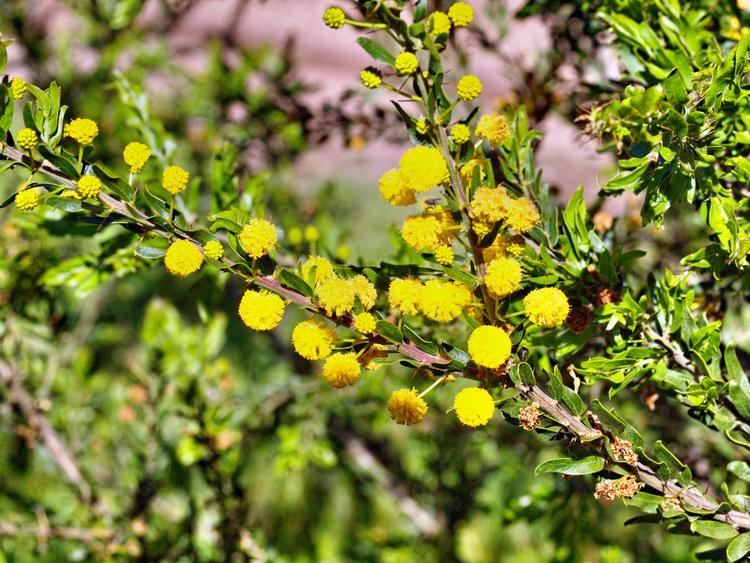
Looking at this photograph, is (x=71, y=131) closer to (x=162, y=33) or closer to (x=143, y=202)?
(x=143, y=202)

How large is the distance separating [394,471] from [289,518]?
0.63m

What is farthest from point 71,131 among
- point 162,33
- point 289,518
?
point 289,518

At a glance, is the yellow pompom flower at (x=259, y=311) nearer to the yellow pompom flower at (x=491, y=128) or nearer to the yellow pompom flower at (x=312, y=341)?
the yellow pompom flower at (x=312, y=341)

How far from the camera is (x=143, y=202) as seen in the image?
850 millimetres

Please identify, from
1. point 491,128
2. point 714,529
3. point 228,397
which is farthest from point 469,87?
point 228,397

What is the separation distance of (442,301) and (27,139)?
0.45 metres

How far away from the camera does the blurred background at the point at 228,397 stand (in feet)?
4.98

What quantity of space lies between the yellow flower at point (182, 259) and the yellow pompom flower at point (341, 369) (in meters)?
0.17

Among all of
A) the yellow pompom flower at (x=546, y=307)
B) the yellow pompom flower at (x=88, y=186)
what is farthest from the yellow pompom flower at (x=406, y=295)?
the yellow pompom flower at (x=88, y=186)

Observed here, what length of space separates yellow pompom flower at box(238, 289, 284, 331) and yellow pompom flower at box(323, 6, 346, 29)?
0.31 meters

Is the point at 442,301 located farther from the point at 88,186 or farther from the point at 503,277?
the point at 88,186

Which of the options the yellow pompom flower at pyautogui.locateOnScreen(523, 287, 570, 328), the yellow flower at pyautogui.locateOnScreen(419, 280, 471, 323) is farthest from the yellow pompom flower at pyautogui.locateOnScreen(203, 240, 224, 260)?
the yellow pompom flower at pyautogui.locateOnScreen(523, 287, 570, 328)

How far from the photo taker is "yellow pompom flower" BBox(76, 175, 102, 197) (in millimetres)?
774

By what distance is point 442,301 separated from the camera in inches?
30.8
